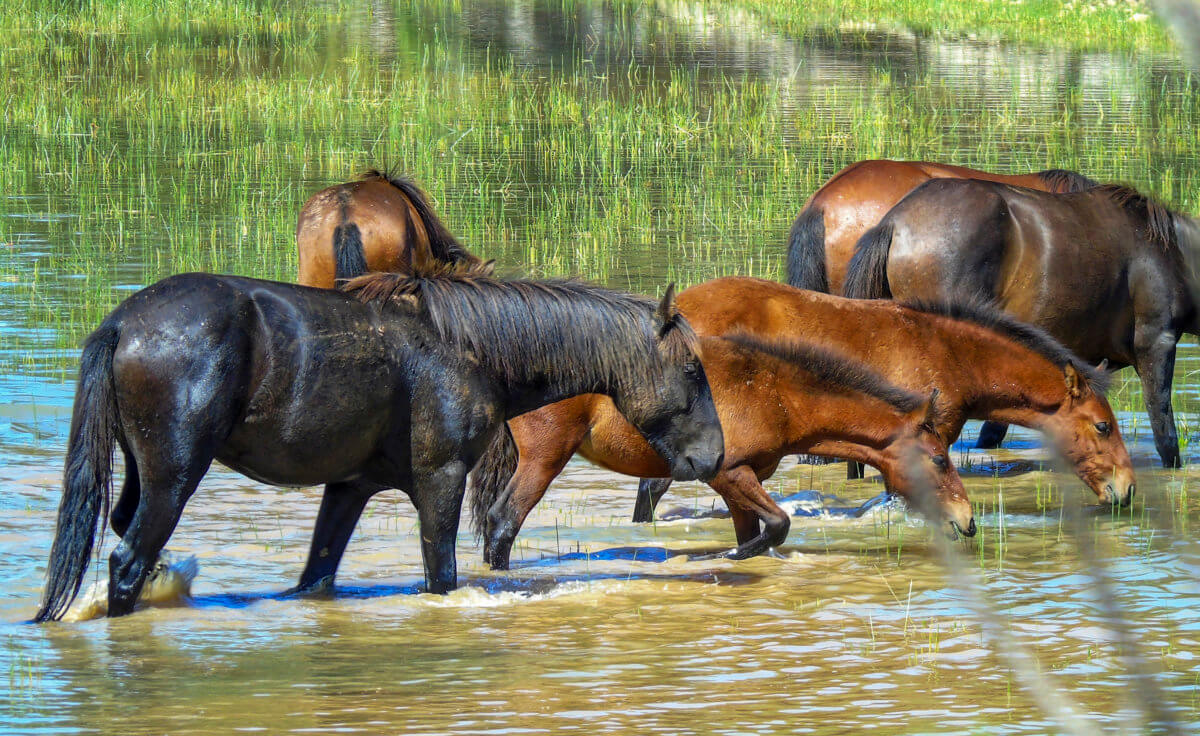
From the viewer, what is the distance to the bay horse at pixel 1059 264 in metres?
9.08

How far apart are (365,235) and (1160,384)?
4.76m

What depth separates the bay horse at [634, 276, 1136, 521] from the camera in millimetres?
7258

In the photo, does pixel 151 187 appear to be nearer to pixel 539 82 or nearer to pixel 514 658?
pixel 539 82

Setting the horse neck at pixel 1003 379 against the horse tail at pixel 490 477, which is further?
the horse neck at pixel 1003 379

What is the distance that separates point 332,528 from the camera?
6344mm

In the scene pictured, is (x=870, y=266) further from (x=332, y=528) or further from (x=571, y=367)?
(x=332, y=528)

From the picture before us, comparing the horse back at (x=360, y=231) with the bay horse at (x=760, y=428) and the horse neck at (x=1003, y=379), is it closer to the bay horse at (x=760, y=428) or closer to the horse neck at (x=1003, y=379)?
the bay horse at (x=760, y=428)

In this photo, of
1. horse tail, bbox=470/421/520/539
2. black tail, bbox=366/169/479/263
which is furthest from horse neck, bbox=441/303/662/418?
black tail, bbox=366/169/479/263

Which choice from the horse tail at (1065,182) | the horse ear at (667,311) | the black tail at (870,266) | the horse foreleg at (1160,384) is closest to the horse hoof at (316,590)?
the horse ear at (667,311)

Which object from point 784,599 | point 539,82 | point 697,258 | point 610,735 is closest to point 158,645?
point 610,735

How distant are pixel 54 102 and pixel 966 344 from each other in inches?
649

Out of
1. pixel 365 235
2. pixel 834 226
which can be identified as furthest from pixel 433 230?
pixel 834 226

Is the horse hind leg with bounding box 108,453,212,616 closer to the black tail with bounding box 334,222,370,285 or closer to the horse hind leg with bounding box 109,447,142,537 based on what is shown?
the horse hind leg with bounding box 109,447,142,537

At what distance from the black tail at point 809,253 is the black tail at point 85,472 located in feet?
17.1
